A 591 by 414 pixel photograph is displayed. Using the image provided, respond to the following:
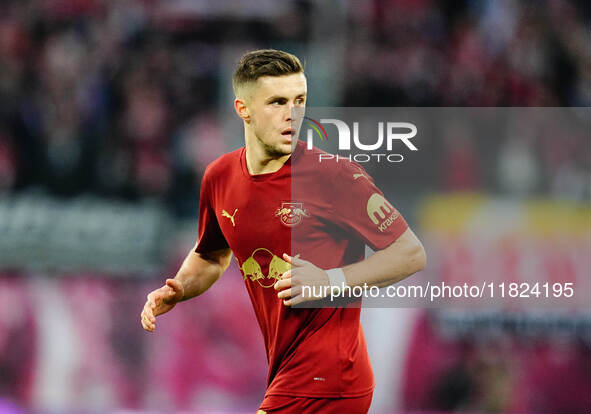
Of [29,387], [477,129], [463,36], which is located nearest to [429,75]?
[463,36]

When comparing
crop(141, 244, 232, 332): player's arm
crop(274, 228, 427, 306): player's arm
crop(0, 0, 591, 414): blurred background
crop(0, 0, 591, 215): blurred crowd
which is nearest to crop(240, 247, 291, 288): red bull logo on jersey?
crop(274, 228, 427, 306): player's arm

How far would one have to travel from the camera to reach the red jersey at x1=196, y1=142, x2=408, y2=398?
4.44 meters

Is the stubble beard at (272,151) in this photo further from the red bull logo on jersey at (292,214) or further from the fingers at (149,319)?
the fingers at (149,319)

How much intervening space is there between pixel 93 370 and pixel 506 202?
4685 mm

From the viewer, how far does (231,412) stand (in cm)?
Result: 906

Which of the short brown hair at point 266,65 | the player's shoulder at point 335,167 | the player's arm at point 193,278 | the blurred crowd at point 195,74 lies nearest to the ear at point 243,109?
the short brown hair at point 266,65

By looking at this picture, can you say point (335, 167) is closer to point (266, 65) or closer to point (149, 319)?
point (266, 65)

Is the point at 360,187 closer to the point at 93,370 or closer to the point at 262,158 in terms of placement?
the point at 262,158

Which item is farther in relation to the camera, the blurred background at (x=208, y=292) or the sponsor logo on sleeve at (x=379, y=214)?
the blurred background at (x=208, y=292)

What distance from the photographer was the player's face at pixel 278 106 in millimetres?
4480

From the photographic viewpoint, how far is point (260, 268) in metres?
4.60

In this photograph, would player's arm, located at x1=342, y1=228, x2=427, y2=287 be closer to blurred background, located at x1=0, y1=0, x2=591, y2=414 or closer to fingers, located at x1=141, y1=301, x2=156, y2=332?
fingers, located at x1=141, y1=301, x2=156, y2=332

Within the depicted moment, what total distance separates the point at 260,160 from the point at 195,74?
249 inches

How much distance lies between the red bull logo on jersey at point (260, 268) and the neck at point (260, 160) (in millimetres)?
426
